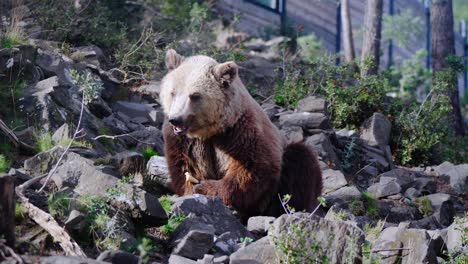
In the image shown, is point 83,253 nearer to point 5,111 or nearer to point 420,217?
point 5,111

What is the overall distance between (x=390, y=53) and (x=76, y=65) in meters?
13.2

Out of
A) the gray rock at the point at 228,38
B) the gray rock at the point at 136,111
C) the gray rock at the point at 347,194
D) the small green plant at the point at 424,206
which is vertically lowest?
the small green plant at the point at 424,206

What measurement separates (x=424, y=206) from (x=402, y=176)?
1.25 metres

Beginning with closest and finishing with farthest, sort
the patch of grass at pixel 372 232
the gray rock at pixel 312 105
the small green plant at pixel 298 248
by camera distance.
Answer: the small green plant at pixel 298 248 < the patch of grass at pixel 372 232 < the gray rock at pixel 312 105

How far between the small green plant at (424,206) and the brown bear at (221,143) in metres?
2.54

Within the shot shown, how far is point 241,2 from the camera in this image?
20.0 m

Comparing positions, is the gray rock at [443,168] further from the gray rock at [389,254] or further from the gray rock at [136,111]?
the gray rock at [389,254]

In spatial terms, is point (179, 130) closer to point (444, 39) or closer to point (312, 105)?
point (312, 105)

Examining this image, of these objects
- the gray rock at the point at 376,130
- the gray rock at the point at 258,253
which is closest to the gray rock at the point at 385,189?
the gray rock at the point at 376,130

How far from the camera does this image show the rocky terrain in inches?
230

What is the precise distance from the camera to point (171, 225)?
664cm

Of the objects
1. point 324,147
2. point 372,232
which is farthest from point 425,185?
point 372,232

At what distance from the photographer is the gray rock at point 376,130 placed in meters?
12.9

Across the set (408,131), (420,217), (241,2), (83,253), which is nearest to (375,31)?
(408,131)
